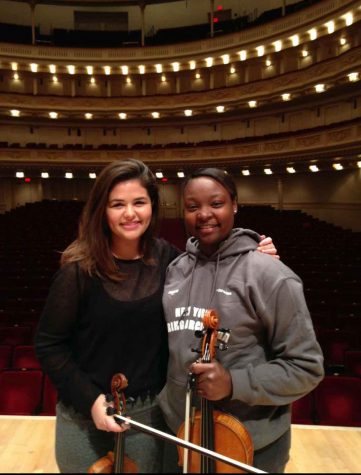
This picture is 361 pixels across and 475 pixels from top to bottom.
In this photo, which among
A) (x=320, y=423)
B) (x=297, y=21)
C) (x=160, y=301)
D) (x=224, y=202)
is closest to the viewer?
(x=224, y=202)

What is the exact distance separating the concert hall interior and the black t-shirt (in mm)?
8533

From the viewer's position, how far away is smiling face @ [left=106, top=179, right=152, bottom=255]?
1568 mm

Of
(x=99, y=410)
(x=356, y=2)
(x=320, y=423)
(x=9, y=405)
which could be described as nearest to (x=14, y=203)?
(x=356, y=2)

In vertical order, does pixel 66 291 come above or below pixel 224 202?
below

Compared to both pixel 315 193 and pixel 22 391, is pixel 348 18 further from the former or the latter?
pixel 22 391

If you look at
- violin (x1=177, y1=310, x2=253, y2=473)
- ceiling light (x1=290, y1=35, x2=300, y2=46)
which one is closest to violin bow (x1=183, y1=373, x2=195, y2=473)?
violin (x1=177, y1=310, x2=253, y2=473)

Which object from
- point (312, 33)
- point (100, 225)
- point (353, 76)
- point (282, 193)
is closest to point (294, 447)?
point (100, 225)

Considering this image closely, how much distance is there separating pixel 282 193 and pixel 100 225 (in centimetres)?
1910

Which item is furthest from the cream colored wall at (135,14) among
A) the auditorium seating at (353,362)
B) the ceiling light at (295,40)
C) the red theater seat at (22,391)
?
the red theater seat at (22,391)

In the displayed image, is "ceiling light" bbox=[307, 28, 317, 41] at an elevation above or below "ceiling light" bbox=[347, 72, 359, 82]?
above

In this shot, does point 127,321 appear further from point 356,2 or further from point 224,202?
point 356,2

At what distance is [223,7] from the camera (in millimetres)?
21828

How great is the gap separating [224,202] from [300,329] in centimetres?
48

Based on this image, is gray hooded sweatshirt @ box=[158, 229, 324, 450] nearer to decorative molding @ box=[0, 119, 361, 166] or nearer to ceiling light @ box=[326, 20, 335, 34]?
decorative molding @ box=[0, 119, 361, 166]
